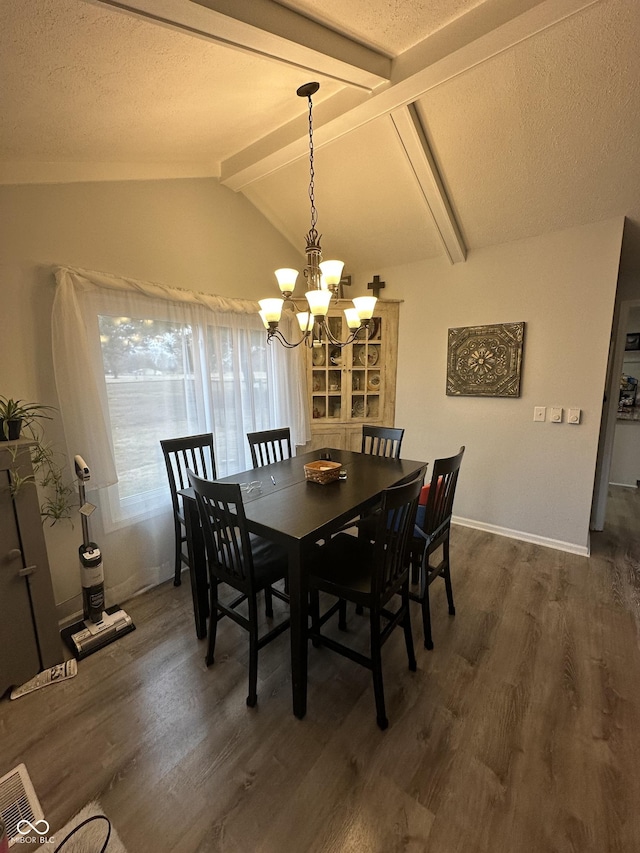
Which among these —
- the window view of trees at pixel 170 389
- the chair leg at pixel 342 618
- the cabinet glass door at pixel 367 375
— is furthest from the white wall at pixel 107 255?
the chair leg at pixel 342 618

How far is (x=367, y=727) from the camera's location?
145 centimetres

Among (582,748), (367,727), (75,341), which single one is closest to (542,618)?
(582,748)

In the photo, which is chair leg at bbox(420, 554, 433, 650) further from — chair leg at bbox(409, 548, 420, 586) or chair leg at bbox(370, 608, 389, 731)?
chair leg at bbox(370, 608, 389, 731)

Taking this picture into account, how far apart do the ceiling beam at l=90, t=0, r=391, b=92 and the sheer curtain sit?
4.09ft

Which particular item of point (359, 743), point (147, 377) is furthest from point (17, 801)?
point (147, 377)

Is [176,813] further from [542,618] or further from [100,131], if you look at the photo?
[100,131]

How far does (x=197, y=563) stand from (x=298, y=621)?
73 centimetres

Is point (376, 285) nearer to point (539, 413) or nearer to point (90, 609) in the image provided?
point (539, 413)

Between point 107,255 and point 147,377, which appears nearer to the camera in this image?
point 107,255

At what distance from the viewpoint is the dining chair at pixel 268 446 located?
2654 mm

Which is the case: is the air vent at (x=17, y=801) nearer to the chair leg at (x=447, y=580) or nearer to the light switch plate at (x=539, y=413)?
the chair leg at (x=447, y=580)

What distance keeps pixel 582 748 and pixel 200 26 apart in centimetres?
312

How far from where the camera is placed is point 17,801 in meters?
1.20

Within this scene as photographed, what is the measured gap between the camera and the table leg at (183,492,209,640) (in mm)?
1840
